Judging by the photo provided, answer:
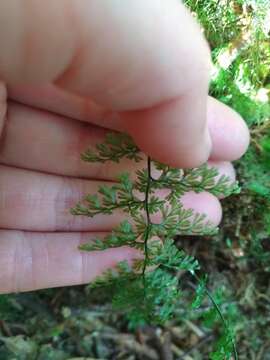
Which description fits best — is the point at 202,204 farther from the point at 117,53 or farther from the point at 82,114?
the point at 117,53

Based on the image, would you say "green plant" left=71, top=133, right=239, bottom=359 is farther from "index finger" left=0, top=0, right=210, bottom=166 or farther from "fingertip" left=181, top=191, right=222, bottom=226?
"index finger" left=0, top=0, right=210, bottom=166

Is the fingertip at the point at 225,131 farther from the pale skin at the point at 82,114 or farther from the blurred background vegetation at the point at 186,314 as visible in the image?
the blurred background vegetation at the point at 186,314

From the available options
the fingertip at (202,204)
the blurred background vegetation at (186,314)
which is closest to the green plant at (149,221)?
the fingertip at (202,204)

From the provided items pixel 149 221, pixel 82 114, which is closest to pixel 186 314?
pixel 149 221

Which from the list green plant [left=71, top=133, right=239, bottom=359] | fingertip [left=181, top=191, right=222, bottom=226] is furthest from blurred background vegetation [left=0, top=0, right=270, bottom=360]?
green plant [left=71, top=133, right=239, bottom=359]

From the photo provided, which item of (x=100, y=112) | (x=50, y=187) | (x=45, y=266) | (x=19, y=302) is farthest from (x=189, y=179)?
(x=19, y=302)

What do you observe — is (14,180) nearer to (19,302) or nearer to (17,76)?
(19,302)

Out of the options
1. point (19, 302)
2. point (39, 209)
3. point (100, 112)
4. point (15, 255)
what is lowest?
point (19, 302)
